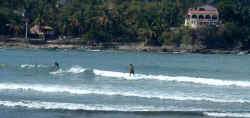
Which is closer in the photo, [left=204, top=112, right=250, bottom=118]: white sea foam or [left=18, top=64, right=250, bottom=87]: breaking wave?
[left=204, top=112, right=250, bottom=118]: white sea foam

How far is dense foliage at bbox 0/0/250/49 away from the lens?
374 feet

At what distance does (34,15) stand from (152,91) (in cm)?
9437

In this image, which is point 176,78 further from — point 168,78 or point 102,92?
point 102,92

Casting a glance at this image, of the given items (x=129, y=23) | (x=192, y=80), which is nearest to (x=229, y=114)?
(x=192, y=80)

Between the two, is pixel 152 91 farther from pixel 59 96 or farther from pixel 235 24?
pixel 235 24

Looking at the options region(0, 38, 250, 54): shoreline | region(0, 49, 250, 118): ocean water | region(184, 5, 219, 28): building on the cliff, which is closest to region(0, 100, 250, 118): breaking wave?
region(0, 49, 250, 118): ocean water

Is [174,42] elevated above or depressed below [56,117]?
below

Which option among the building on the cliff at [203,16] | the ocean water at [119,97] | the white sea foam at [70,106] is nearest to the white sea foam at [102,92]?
the ocean water at [119,97]

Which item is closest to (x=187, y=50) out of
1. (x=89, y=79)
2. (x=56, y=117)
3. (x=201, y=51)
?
(x=201, y=51)

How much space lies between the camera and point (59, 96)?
32.8 meters

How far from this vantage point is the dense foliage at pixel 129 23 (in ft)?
374

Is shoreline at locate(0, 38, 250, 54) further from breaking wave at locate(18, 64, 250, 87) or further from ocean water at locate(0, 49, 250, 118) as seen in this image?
ocean water at locate(0, 49, 250, 118)

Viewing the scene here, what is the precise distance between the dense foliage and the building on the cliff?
2.30 metres

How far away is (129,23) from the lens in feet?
402
